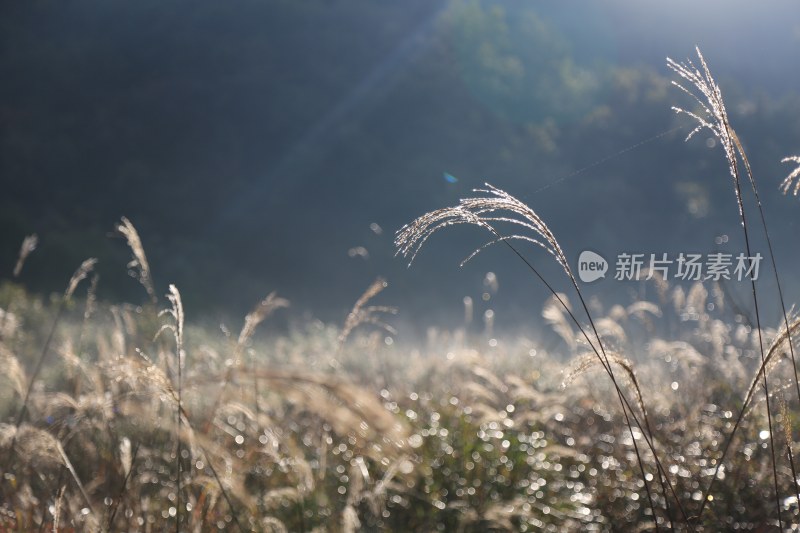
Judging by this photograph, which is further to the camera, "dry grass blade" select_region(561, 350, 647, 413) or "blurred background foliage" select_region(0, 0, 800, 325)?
"blurred background foliage" select_region(0, 0, 800, 325)

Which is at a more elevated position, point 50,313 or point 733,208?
point 733,208

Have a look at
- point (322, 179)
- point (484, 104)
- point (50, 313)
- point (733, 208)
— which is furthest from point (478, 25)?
point (50, 313)

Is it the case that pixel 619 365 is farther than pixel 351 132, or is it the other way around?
pixel 351 132

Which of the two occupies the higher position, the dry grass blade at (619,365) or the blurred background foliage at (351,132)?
the blurred background foliage at (351,132)

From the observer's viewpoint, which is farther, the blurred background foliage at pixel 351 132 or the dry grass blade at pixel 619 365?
the blurred background foliage at pixel 351 132

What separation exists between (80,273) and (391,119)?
88.6ft

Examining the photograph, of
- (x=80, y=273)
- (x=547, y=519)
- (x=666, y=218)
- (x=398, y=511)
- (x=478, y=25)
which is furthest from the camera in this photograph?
(x=478, y=25)

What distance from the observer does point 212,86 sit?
30.7 metres

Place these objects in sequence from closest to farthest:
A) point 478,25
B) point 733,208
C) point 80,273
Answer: point 80,273, point 733,208, point 478,25

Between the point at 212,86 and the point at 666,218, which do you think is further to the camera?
the point at 212,86

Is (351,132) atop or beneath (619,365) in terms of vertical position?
atop

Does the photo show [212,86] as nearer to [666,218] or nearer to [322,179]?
[322,179]

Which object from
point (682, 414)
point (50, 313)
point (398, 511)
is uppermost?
point (50, 313)

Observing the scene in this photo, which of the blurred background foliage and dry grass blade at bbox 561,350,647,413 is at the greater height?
the blurred background foliage
